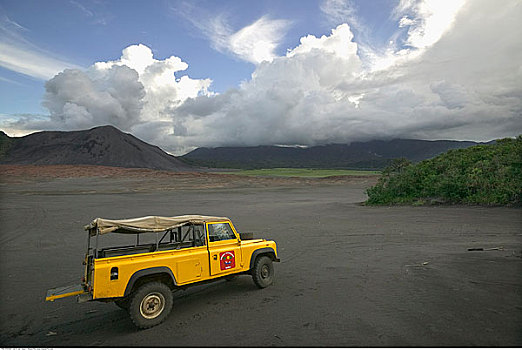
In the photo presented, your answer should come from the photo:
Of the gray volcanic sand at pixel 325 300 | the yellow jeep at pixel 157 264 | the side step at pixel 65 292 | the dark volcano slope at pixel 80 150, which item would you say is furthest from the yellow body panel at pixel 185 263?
the dark volcano slope at pixel 80 150

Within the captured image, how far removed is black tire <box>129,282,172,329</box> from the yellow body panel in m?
0.33

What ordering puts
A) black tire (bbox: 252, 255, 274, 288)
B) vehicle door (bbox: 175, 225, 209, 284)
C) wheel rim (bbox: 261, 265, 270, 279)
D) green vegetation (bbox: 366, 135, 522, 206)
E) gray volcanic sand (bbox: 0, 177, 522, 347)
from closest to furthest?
gray volcanic sand (bbox: 0, 177, 522, 347)
vehicle door (bbox: 175, 225, 209, 284)
black tire (bbox: 252, 255, 274, 288)
wheel rim (bbox: 261, 265, 270, 279)
green vegetation (bbox: 366, 135, 522, 206)

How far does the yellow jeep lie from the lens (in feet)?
21.3

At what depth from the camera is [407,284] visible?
8703 mm

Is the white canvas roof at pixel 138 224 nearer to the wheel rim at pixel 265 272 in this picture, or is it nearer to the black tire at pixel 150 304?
the black tire at pixel 150 304

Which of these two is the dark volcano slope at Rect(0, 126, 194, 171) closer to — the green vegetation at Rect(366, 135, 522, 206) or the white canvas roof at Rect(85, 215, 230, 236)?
the green vegetation at Rect(366, 135, 522, 206)

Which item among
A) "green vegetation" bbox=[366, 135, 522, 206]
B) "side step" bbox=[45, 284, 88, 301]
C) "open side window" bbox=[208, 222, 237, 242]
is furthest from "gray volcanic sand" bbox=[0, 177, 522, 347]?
"green vegetation" bbox=[366, 135, 522, 206]

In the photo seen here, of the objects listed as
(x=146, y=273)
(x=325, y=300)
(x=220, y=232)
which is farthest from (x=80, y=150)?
(x=325, y=300)

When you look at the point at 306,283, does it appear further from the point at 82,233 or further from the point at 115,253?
the point at 82,233

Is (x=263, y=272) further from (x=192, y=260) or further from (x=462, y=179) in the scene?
(x=462, y=179)

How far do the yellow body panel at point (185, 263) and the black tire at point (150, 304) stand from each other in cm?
33

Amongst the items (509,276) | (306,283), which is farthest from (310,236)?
(509,276)

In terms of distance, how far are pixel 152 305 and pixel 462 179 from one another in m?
26.7

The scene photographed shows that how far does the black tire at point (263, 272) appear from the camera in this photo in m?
8.75
